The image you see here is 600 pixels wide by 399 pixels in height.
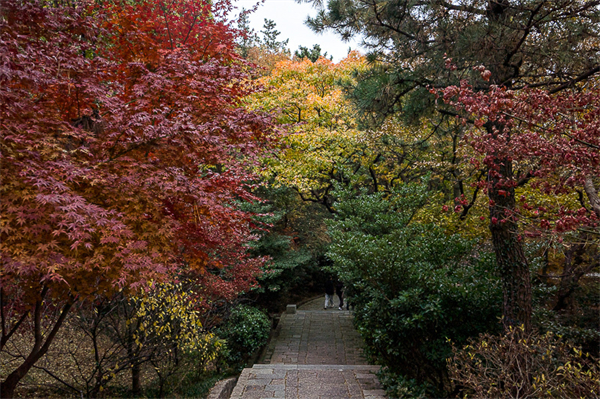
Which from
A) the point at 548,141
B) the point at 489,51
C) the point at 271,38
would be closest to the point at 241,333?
the point at 548,141

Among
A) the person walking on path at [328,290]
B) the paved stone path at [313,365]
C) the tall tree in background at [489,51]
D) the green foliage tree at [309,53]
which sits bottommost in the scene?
the paved stone path at [313,365]

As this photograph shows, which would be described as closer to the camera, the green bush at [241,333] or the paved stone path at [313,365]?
the paved stone path at [313,365]

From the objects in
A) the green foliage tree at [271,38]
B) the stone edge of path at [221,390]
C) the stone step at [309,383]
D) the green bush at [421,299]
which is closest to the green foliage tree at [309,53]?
the green foliage tree at [271,38]

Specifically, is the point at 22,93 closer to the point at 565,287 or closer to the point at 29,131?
the point at 29,131

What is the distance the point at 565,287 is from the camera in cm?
770

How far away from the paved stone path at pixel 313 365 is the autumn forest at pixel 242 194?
0.51 m

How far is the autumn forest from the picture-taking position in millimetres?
3277

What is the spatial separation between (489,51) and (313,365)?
19.9 ft

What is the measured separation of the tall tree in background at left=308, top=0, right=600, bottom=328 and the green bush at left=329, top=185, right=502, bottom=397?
0.59 m

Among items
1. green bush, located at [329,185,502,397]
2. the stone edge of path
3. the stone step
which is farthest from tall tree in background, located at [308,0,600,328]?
the stone edge of path

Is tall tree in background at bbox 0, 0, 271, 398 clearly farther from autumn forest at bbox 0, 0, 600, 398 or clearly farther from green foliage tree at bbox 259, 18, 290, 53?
green foliage tree at bbox 259, 18, 290, 53

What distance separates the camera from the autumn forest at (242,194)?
10.8 ft

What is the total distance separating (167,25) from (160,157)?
2.46 m

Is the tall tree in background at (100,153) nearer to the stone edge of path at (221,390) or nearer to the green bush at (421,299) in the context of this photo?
the green bush at (421,299)
